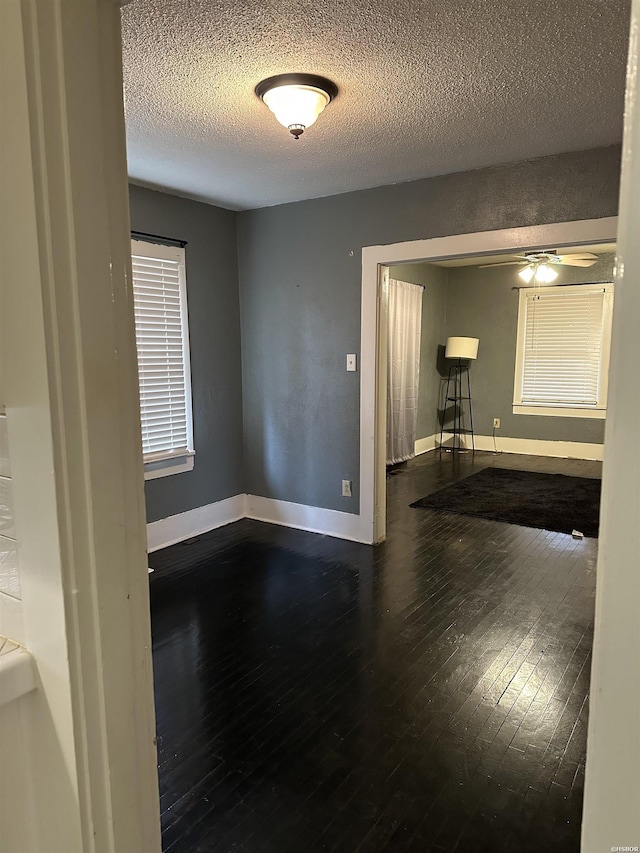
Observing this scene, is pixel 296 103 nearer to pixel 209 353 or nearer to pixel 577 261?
pixel 209 353

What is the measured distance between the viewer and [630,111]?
394mm

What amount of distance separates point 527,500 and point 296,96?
4.06 metres

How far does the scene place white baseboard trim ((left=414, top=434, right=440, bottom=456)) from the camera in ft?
23.9

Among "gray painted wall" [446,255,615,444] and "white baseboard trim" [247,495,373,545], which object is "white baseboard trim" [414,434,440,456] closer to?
"gray painted wall" [446,255,615,444]

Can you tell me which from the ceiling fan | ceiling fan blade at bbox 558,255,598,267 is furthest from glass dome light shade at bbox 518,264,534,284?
ceiling fan blade at bbox 558,255,598,267

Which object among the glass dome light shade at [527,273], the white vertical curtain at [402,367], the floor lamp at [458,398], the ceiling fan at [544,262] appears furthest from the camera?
the floor lamp at [458,398]

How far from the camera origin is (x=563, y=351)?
701cm

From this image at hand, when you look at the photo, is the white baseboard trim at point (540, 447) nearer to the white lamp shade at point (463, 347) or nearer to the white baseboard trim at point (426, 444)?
the white baseboard trim at point (426, 444)

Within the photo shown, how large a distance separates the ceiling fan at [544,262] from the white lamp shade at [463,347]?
97 cm

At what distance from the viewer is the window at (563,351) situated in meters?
6.74

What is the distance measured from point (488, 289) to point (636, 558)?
755cm

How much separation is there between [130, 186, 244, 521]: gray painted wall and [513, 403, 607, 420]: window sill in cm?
431

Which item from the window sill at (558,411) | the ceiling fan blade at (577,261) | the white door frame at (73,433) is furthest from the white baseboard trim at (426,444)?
the white door frame at (73,433)

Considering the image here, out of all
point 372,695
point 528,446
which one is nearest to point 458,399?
point 528,446
